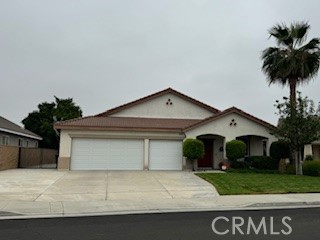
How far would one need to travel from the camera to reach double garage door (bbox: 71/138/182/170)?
2456 cm

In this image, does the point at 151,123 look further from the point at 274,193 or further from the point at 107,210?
the point at 107,210

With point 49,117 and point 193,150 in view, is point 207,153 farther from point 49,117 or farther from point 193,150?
point 49,117

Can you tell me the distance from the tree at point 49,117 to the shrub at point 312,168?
3152cm

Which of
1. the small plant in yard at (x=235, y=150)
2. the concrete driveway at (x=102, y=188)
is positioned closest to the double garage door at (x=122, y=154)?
the small plant in yard at (x=235, y=150)

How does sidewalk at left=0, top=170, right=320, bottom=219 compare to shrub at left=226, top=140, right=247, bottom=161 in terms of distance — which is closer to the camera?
sidewalk at left=0, top=170, right=320, bottom=219

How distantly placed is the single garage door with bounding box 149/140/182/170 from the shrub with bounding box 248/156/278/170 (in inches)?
210

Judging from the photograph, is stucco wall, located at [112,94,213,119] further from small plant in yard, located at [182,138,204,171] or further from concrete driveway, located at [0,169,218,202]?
concrete driveway, located at [0,169,218,202]

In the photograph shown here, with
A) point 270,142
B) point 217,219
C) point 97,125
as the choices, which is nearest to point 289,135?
point 270,142

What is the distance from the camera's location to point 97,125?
2494 centimetres

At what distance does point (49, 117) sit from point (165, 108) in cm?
2429

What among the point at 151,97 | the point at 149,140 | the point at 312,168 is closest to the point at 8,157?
the point at 149,140

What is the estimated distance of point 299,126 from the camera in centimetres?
2284

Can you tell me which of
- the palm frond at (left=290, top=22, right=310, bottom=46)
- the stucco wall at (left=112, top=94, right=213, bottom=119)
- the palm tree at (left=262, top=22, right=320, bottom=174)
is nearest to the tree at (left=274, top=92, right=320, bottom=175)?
the palm tree at (left=262, top=22, right=320, bottom=174)

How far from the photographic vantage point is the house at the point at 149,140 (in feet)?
80.6
